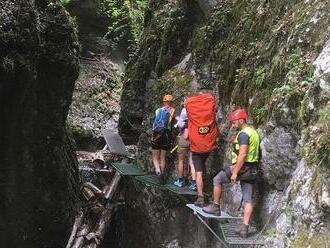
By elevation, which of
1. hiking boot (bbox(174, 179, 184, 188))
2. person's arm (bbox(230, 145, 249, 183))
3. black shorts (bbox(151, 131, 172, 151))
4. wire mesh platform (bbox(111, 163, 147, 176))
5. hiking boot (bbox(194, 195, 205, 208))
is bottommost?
wire mesh platform (bbox(111, 163, 147, 176))

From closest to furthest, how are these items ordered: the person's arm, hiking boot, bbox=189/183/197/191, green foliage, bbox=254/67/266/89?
the person's arm → green foliage, bbox=254/67/266/89 → hiking boot, bbox=189/183/197/191

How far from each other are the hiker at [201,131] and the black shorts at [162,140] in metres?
1.52

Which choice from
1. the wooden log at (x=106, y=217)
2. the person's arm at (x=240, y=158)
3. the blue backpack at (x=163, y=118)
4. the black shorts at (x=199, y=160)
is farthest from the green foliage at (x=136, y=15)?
the person's arm at (x=240, y=158)

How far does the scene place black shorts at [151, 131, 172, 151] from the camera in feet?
32.1

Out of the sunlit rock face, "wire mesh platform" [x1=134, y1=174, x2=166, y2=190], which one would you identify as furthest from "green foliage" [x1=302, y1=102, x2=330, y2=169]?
the sunlit rock face

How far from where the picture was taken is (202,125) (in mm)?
8195

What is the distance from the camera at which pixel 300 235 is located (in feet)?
17.8

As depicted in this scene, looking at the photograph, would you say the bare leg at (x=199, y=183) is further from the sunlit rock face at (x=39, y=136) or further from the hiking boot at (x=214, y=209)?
the sunlit rock face at (x=39, y=136)

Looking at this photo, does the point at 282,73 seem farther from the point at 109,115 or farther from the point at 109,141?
the point at 109,115

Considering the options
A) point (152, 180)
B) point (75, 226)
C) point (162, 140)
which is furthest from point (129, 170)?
point (162, 140)

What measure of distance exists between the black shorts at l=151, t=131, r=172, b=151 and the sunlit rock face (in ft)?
7.77

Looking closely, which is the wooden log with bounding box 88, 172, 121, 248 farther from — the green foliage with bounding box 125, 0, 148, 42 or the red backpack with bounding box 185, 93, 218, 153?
the green foliage with bounding box 125, 0, 148, 42

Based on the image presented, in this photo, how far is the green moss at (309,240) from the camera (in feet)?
16.5

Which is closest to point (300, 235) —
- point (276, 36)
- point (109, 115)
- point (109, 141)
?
point (276, 36)
